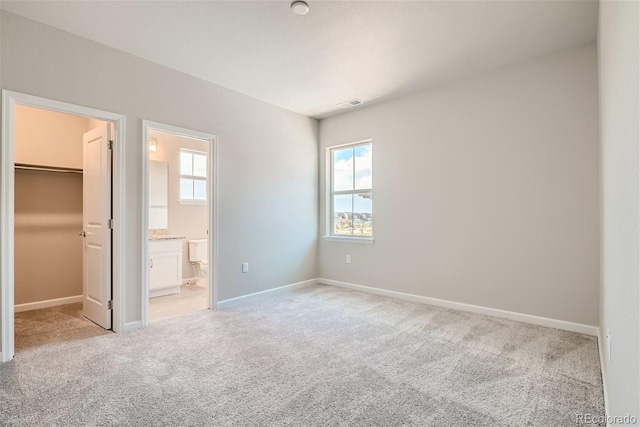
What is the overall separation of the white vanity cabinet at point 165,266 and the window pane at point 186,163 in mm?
1221

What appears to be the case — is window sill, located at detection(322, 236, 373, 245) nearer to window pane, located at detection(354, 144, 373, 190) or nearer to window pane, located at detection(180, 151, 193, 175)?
window pane, located at detection(354, 144, 373, 190)

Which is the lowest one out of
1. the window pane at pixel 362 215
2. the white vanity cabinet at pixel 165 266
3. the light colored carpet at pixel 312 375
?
the light colored carpet at pixel 312 375

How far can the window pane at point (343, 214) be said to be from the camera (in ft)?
16.7

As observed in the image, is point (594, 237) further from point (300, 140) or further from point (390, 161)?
point (300, 140)

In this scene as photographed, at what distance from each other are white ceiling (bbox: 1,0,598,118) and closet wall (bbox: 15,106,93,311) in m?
1.80

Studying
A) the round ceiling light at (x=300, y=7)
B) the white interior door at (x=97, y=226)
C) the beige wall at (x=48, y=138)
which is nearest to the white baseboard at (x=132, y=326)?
the white interior door at (x=97, y=226)

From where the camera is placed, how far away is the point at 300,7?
7.95 ft

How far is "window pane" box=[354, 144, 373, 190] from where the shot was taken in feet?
15.8

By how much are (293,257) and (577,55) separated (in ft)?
13.2

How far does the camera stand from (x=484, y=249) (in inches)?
143

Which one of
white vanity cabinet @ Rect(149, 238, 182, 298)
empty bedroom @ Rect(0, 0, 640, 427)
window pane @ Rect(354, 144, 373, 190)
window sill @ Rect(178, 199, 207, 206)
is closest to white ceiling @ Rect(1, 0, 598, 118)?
empty bedroom @ Rect(0, 0, 640, 427)

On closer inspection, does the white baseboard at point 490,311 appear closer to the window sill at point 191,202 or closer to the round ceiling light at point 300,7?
the window sill at point 191,202

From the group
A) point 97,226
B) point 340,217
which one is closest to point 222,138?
point 97,226

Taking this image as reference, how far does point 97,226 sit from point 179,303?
148 centimetres
